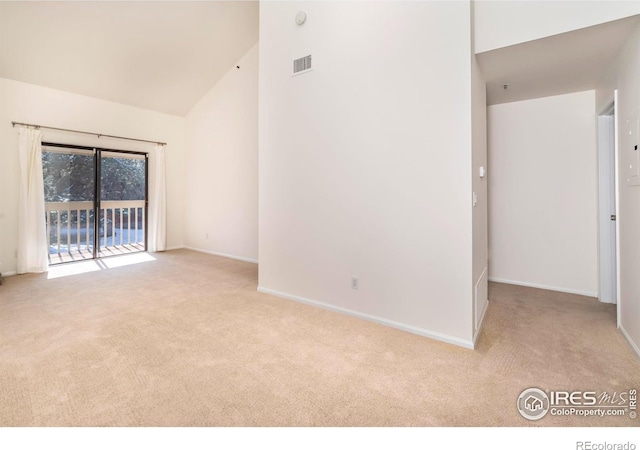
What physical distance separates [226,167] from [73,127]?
7.99 ft

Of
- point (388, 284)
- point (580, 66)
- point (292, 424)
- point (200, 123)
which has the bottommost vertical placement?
point (292, 424)

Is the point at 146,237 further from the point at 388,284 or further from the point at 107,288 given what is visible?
the point at 388,284

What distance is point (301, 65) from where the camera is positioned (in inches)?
126

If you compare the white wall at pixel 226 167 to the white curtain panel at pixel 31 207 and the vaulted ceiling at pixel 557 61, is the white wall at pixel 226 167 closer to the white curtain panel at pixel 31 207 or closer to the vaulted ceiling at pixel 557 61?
the white curtain panel at pixel 31 207

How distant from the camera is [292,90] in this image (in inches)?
129

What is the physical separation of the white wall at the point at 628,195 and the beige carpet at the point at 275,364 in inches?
10.2

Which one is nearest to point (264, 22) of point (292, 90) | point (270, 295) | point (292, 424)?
point (292, 90)

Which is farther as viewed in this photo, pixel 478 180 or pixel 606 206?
pixel 606 206

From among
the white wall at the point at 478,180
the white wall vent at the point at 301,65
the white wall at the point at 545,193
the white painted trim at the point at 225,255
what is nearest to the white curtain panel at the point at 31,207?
the white painted trim at the point at 225,255

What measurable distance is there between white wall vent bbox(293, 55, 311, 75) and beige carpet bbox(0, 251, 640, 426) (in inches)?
97.5

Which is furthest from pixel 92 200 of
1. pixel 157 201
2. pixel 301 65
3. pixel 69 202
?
pixel 301 65

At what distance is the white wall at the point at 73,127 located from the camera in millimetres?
4332

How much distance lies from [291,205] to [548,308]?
2.90m

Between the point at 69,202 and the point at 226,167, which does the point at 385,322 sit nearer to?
the point at 226,167
